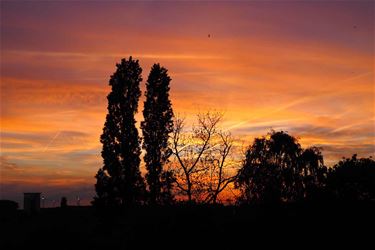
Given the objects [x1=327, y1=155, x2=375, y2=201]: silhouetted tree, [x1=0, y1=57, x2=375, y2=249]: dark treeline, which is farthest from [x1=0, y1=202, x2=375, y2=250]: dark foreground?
[x1=327, y1=155, x2=375, y2=201]: silhouetted tree

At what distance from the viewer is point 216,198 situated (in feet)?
132

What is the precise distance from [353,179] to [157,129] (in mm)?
21559

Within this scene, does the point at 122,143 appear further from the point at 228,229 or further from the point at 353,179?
the point at 353,179

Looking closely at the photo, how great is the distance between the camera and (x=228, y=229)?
27312 mm

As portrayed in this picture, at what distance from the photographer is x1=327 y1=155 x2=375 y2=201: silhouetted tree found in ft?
155

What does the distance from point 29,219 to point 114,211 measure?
1395cm

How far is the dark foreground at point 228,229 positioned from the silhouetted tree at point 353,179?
15.0 m

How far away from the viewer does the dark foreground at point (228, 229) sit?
2519 centimetres

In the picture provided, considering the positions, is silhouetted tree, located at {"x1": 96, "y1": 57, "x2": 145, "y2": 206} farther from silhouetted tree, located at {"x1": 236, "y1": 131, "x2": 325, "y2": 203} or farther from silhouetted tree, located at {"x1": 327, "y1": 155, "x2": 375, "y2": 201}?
silhouetted tree, located at {"x1": 327, "y1": 155, "x2": 375, "y2": 201}

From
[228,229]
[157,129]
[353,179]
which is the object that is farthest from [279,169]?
[228,229]

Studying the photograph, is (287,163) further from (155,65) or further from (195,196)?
(155,65)

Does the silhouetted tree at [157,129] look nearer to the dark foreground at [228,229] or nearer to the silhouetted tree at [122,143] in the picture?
the silhouetted tree at [122,143]

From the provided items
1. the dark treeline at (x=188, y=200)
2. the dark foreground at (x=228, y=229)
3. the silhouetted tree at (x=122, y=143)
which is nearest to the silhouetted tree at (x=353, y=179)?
the dark treeline at (x=188, y=200)

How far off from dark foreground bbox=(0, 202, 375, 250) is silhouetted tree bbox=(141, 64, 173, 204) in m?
11.2
